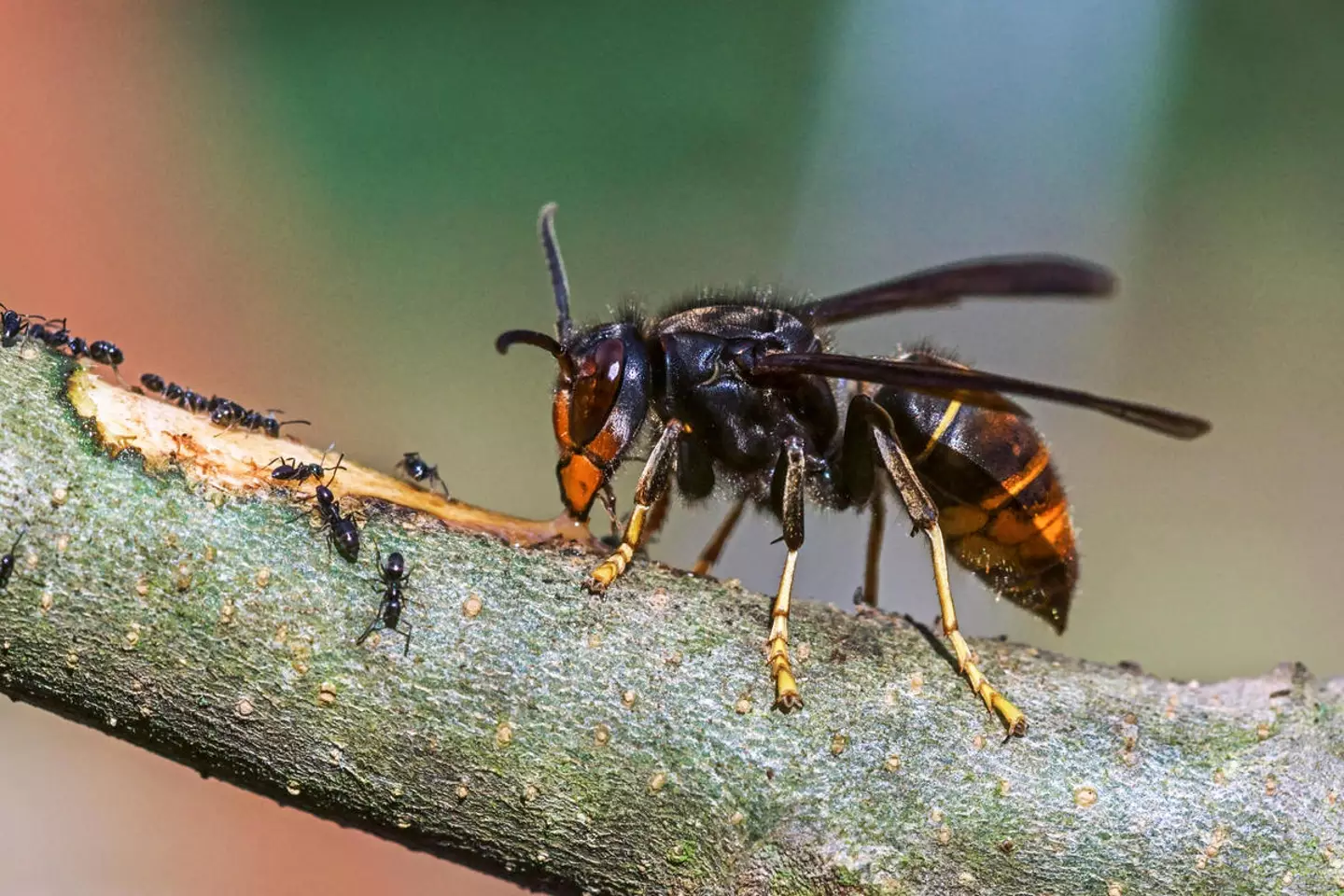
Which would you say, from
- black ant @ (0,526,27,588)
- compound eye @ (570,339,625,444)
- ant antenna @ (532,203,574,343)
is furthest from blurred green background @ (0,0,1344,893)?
black ant @ (0,526,27,588)

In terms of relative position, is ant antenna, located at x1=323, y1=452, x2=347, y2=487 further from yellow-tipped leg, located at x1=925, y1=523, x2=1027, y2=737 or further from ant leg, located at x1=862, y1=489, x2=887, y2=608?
ant leg, located at x1=862, y1=489, x2=887, y2=608

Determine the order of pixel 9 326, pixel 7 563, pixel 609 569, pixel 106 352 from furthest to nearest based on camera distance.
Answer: pixel 106 352, pixel 609 569, pixel 9 326, pixel 7 563

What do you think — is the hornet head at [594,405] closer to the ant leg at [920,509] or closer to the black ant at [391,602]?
the ant leg at [920,509]

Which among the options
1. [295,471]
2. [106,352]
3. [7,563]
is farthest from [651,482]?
[7,563]

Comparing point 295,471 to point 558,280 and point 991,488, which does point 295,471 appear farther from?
Result: point 991,488

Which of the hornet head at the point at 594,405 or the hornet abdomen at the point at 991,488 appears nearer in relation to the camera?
the hornet head at the point at 594,405

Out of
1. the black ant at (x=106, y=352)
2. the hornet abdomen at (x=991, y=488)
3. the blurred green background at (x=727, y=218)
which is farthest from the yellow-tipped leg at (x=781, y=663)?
the blurred green background at (x=727, y=218)

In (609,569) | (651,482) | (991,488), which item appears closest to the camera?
(609,569)
